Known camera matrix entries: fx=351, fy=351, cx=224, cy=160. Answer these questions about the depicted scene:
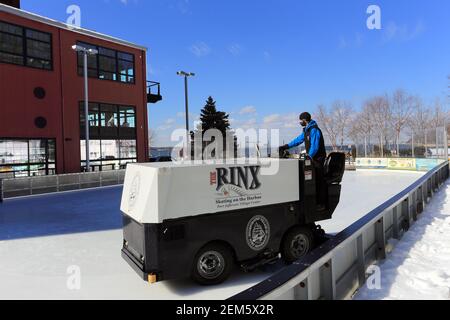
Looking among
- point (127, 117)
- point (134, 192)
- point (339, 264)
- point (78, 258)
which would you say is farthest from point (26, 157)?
point (339, 264)

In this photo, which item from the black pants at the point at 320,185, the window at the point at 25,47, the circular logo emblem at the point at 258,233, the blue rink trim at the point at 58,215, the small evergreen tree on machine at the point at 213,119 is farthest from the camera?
the small evergreen tree on machine at the point at 213,119

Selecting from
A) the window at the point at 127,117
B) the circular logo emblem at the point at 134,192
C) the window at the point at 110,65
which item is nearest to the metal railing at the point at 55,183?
the window at the point at 127,117

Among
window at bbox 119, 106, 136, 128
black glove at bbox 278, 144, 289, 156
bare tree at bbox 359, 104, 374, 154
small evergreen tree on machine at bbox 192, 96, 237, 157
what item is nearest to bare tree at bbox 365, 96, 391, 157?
bare tree at bbox 359, 104, 374, 154

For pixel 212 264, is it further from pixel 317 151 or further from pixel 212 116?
pixel 212 116

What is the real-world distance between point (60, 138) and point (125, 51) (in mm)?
8027

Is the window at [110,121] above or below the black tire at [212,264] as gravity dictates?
above

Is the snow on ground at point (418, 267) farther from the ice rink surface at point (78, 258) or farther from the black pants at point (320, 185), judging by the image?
the ice rink surface at point (78, 258)

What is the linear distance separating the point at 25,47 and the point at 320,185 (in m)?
18.9

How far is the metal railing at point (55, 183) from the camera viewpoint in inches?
553

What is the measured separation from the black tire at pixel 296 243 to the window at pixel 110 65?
2002 centimetres

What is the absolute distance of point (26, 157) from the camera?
61.5ft

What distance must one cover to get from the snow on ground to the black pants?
1.22 meters

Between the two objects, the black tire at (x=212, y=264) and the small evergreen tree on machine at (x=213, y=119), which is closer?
the black tire at (x=212, y=264)
